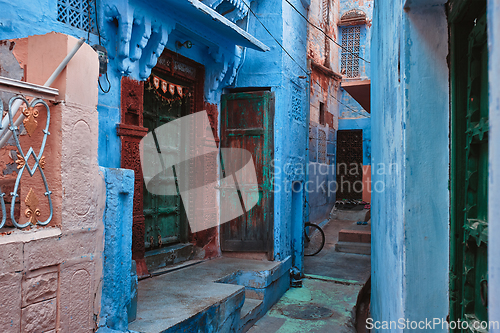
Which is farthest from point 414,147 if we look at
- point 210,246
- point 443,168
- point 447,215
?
point 210,246

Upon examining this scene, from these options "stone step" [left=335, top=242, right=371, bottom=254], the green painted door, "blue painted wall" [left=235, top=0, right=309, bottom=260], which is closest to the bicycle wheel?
"stone step" [left=335, top=242, right=371, bottom=254]

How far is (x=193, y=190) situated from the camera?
20.0 feet

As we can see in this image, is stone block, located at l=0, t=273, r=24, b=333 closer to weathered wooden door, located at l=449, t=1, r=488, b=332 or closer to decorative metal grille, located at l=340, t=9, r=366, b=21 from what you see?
weathered wooden door, located at l=449, t=1, r=488, b=332

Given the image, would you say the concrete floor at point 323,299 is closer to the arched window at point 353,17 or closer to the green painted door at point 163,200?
the green painted door at point 163,200

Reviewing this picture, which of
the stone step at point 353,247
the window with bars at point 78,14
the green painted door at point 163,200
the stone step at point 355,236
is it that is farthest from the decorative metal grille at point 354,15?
the window with bars at point 78,14

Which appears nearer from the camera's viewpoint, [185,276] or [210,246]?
[185,276]

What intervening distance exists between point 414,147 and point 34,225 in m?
2.13

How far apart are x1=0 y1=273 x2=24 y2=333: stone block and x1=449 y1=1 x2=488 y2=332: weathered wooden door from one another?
2205mm

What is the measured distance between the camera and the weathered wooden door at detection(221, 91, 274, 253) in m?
6.40

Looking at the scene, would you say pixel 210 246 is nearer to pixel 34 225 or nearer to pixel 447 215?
pixel 34 225

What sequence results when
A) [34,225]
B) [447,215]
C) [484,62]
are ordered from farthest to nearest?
[34,225], [447,215], [484,62]

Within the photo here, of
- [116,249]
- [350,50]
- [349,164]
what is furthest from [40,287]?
[350,50]

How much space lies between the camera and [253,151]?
6441 millimetres

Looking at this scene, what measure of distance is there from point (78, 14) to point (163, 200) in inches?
110
